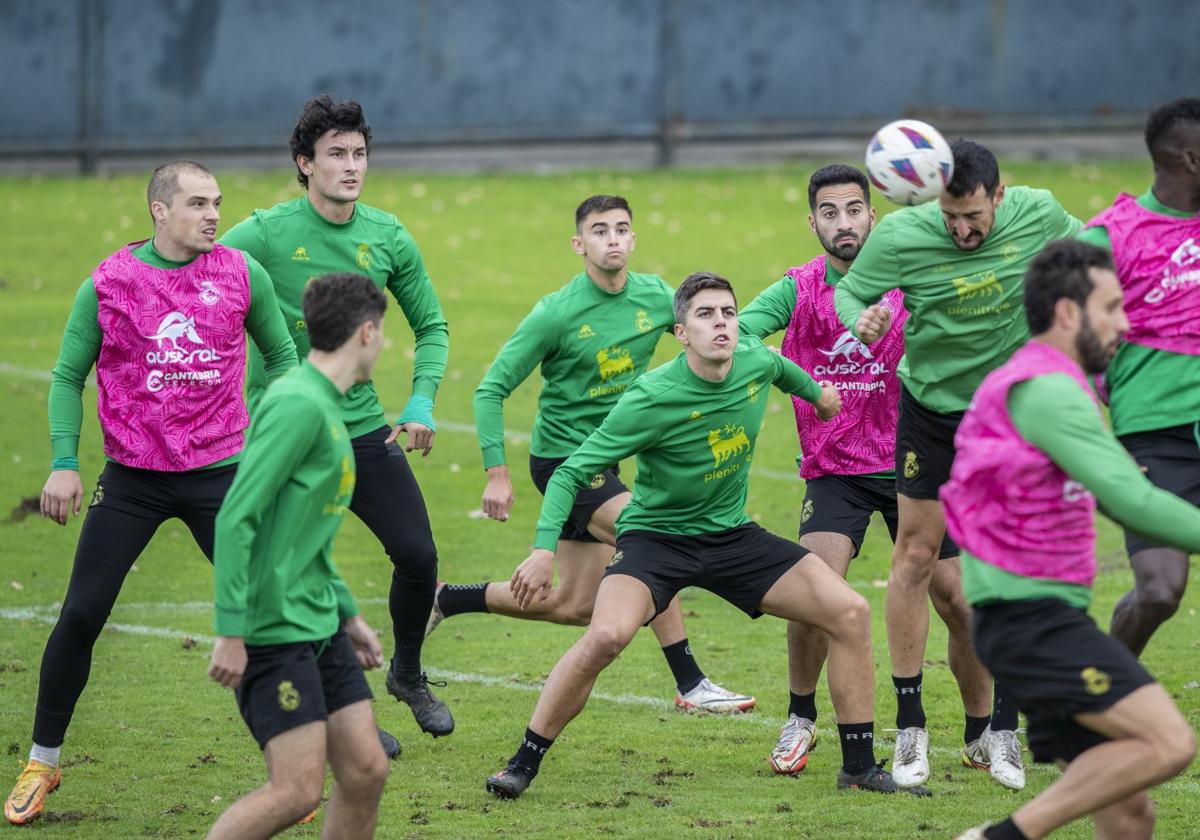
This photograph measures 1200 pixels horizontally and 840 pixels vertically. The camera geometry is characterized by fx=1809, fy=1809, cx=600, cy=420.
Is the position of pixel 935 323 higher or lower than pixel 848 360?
higher

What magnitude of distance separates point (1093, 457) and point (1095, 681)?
0.70 meters

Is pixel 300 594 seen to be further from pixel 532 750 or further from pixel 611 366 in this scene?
pixel 611 366

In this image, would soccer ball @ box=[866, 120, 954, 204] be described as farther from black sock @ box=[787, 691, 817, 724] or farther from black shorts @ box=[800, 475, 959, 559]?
black sock @ box=[787, 691, 817, 724]

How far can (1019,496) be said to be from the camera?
5.54m

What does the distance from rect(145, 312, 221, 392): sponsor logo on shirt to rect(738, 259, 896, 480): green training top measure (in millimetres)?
2558

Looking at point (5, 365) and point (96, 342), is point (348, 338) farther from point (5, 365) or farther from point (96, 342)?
point (5, 365)

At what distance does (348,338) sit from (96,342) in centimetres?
203

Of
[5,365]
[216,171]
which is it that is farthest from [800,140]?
[5,365]

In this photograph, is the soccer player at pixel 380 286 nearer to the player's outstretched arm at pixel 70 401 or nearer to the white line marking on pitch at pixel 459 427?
the player's outstretched arm at pixel 70 401

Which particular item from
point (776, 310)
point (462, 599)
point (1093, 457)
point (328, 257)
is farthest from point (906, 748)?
point (328, 257)

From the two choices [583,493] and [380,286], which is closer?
[380,286]

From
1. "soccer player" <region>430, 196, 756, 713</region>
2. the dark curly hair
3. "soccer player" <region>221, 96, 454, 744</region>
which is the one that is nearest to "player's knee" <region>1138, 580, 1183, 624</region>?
"soccer player" <region>430, 196, 756, 713</region>

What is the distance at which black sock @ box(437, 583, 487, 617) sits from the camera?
9375mm

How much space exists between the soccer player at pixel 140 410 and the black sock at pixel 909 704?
3.06 metres
